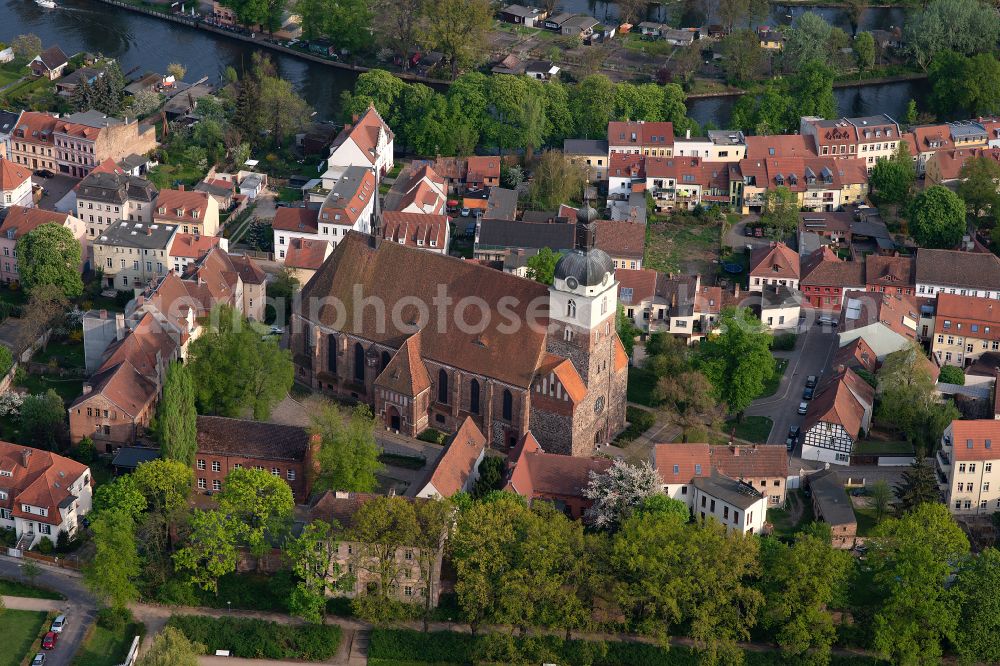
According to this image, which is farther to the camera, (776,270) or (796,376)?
(776,270)

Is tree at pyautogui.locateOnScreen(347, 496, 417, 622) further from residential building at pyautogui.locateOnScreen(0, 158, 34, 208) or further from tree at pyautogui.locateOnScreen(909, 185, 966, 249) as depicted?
tree at pyautogui.locateOnScreen(909, 185, 966, 249)

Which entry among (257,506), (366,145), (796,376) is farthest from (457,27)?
(257,506)

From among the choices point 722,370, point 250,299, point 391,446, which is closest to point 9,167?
point 250,299

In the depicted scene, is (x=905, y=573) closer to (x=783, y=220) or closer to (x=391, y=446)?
(x=391, y=446)

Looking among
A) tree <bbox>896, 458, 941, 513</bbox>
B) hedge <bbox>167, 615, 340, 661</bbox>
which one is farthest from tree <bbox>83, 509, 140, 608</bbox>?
tree <bbox>896, 458, 941, 513</bbox>

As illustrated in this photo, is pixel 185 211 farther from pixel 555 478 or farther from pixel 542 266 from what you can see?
pixel 555 478

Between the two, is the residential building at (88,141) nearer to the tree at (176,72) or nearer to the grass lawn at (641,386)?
the tree at (176,72)
